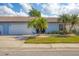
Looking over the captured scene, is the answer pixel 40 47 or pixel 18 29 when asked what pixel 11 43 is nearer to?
pixel 40 47

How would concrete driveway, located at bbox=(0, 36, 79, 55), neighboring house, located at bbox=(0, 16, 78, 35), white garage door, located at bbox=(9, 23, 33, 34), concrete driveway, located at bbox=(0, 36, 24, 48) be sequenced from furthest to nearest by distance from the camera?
white garage door, located at bbox=(9, 23, 33, 34), neighboring house, located at bbox=(0, 16, 78, 35), concrete driveway, located at bbox=(0, 36, 24, 48), concrete driveway, located at bbox=(0, 36, 79, 55)

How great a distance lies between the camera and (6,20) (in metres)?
32.8

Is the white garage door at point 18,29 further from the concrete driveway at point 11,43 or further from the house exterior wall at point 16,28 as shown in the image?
the concrete driveway at point 11,43

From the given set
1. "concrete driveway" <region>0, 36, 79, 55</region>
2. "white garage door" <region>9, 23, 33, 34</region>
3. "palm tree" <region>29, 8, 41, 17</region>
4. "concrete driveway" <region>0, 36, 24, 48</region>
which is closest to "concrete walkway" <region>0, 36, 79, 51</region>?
"concrete driveway" <region>0, 36, 79, 55</region>

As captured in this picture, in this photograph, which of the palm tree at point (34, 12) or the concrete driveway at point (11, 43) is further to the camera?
the palm tree at point (34, 12)

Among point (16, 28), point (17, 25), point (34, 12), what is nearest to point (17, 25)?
point (17, 25)

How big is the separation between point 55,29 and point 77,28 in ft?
11.5

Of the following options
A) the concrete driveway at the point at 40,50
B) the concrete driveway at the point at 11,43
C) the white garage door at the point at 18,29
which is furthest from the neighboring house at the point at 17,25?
the concrete driveway at the point at 40,50

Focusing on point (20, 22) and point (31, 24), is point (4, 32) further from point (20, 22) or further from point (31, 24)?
point (31, 24)

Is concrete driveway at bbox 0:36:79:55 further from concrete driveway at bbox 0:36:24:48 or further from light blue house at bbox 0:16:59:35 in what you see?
light blue house at bbox 0:16:59:35

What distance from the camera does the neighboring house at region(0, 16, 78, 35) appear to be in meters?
32.8

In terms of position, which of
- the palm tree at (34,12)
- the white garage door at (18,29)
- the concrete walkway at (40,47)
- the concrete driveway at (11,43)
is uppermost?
the concrete walkway at (40,47)

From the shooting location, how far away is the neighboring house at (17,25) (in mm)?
32750

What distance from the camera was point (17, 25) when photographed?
33.2m
